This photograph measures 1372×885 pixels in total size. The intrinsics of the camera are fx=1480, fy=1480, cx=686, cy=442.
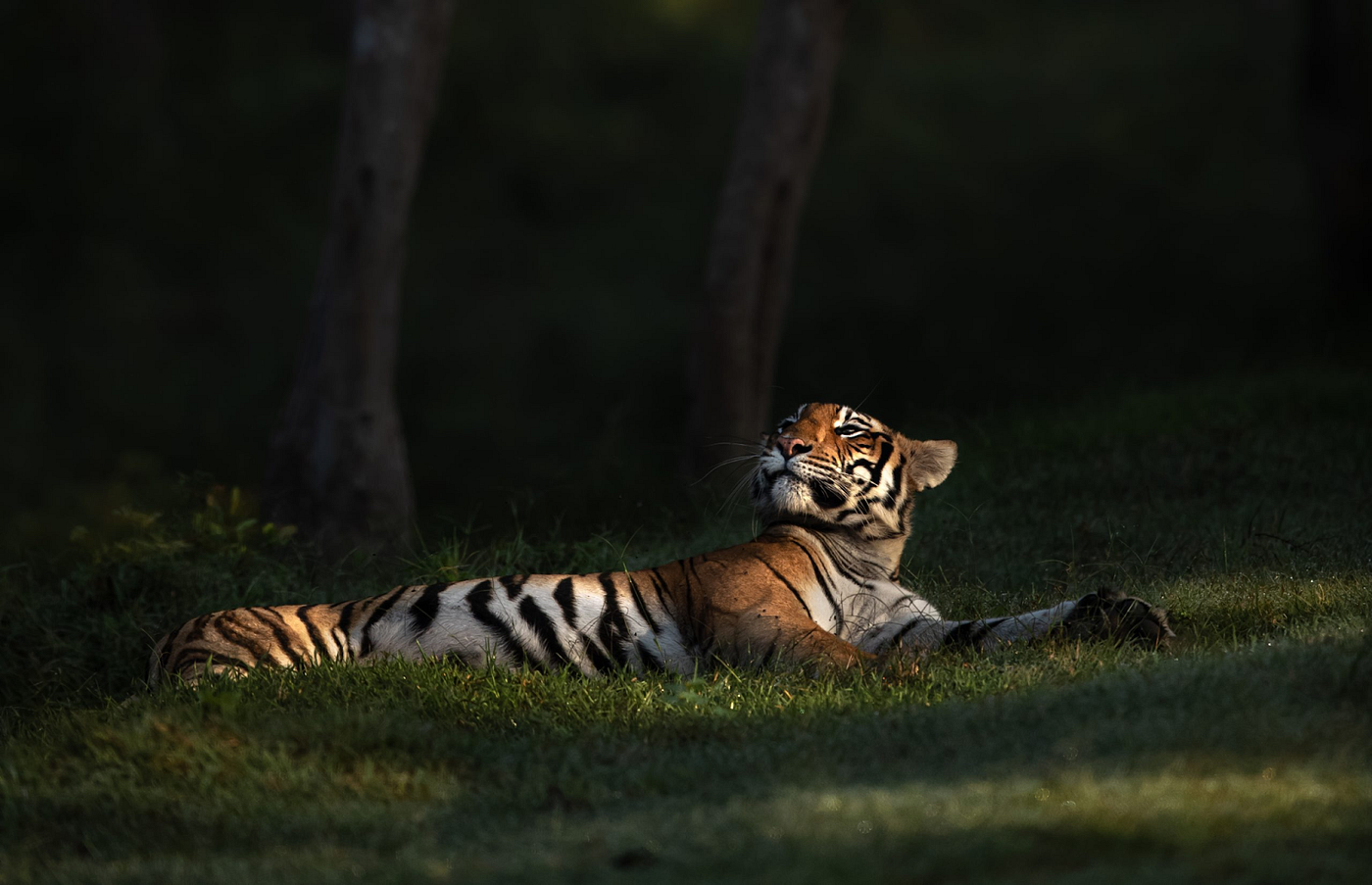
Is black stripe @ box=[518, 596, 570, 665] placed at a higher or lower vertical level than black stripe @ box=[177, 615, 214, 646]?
higher

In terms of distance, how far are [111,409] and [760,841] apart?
1412 cm

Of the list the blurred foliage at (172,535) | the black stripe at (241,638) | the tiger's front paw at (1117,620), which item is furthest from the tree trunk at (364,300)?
the tiger's front paw at (1117,620)

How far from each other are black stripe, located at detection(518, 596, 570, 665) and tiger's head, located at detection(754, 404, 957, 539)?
871 mm

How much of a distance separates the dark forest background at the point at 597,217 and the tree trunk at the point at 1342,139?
0.61 ft

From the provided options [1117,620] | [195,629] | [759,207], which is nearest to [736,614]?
[1117,620]

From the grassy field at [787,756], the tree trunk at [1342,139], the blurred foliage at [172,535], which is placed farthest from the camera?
the tree trunk at [1342,139]

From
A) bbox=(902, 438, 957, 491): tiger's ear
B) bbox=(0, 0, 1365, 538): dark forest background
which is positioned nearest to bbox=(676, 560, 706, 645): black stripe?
bbox=(902, 438, 957, 491): tiger's ear

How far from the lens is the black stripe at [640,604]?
4973mm

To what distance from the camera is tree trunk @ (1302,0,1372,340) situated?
11875 millimetres

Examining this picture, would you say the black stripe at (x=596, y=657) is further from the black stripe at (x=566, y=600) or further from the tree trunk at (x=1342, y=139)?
the tree trunk at (x=1342, y=139)

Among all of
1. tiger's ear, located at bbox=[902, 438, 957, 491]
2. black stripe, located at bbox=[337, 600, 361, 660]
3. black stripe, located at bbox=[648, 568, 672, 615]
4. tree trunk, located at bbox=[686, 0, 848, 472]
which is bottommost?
black stripe, located at bbox=[337, 600, 361, 660]

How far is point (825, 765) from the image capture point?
3.66 meters

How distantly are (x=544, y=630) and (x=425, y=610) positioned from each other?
17.4 inches

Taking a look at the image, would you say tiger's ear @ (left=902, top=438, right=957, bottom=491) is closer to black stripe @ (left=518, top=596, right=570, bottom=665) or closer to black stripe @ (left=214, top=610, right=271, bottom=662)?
black stripe @ (left=518, top=596, right=570, bottom=665)
